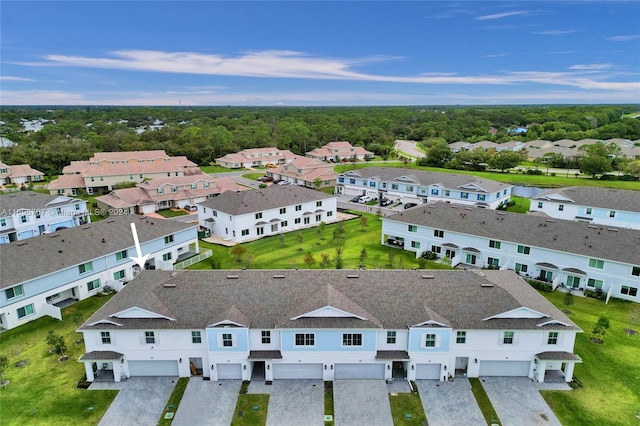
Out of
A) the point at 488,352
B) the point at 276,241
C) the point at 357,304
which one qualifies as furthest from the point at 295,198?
the point at 488,352

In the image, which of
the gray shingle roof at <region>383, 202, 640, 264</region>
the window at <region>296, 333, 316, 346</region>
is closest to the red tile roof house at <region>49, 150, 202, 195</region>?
the gray shingle roof at <region>383, 202, 640, 264</region>

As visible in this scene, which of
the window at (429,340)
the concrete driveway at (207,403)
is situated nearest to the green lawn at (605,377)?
the window at (429,340)

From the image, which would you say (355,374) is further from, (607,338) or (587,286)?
(587,286)

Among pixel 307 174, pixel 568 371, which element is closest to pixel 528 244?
pixel 568 371

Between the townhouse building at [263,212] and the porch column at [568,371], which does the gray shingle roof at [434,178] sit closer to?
the townhouse building at [263,212]

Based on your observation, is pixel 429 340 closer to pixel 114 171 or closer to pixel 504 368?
pixel 504 368

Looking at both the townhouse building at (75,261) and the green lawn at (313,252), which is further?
the green lawn at (313,252)
